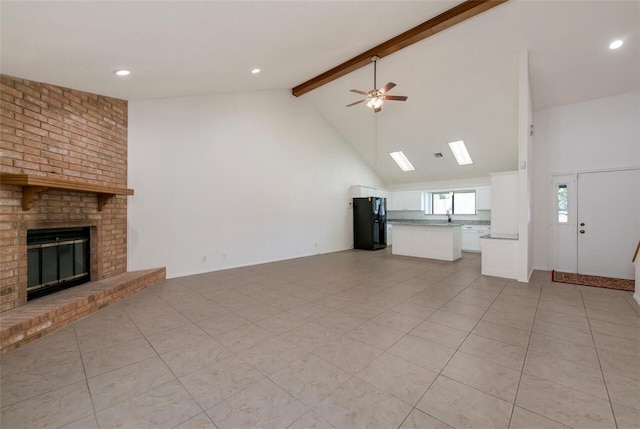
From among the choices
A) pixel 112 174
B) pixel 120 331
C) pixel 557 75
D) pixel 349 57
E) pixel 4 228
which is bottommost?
pixel 120 331

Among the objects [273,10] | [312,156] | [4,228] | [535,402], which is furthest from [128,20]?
[312,156]

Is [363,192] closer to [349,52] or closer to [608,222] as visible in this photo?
[349,52]

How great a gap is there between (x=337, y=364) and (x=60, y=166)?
158 inches

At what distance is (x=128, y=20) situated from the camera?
7.38 ft

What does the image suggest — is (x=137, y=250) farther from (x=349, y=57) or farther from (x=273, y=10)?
(x=349, y=57)

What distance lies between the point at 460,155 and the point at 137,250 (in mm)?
7942

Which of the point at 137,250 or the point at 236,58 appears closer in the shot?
the point at 236,58

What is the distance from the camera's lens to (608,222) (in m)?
4.86

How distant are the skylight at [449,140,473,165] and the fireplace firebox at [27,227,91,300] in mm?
7890

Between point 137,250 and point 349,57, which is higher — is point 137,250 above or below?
below

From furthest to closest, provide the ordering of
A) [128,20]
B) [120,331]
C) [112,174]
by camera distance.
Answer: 1. [112,174]
2. [120,331]
3. [128,20]

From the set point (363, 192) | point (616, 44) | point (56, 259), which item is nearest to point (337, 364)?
point (56, 259)

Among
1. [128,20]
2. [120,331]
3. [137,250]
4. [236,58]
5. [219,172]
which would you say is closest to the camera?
[128,20]

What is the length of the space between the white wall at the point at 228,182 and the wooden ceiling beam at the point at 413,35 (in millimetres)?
1552
